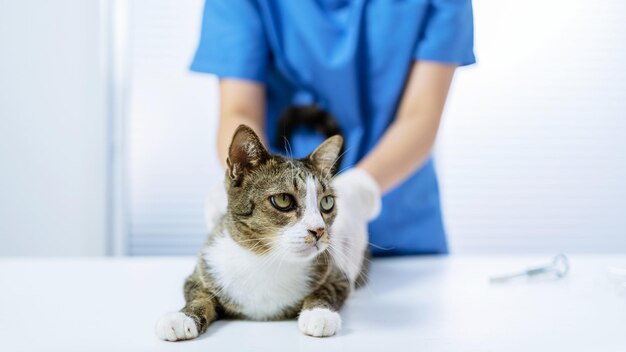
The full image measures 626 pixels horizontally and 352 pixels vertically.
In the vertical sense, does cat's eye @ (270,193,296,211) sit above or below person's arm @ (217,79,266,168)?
below

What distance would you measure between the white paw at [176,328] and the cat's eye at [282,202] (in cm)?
14

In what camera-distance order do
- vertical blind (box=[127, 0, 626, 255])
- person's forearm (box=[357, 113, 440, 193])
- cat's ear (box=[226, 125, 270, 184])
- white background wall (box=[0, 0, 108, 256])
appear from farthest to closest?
vertical blind (box=[127, 0, 626, 255])
white background wall (box=[0, 0, 108, 256])
person's forearm (box=[357, 113, 440, 193])
cat's ear (box=[226, 125, 270, 184])

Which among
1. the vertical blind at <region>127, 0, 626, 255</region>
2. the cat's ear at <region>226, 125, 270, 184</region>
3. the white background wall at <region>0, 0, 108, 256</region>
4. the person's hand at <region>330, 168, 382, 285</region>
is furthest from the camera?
the vertical blind at <region>127, 0, 626, 255</region>

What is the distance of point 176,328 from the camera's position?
588mm

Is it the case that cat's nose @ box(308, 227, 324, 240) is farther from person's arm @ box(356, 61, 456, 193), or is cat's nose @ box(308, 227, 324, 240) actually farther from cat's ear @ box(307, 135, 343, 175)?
person's arm @ box(356, 61, 456, 193)

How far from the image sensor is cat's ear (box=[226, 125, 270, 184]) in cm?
58

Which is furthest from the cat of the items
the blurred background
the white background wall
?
the white background wall

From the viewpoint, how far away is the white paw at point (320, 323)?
61 centimetres

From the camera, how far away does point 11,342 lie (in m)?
0.60

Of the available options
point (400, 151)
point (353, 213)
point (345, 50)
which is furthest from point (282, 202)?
point (345, 50)

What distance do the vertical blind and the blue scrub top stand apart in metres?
0.52

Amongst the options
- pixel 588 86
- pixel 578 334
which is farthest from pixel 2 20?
pixel 588 86

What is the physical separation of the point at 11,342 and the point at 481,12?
95cm

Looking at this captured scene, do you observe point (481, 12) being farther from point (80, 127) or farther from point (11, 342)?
point (80, 127)
